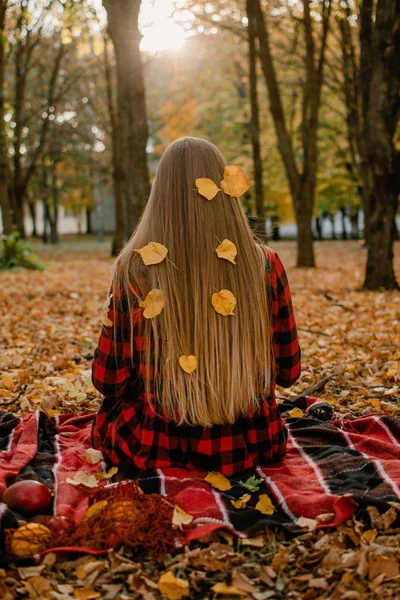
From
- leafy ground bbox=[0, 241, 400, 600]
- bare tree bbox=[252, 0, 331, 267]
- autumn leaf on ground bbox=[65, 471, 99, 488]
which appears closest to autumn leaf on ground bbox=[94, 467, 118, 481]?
autumn leaf on ground bbox=[65, 471, 99, 488]

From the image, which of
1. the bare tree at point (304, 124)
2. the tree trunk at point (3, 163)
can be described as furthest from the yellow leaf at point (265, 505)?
the tree trunk at point (3, 163)

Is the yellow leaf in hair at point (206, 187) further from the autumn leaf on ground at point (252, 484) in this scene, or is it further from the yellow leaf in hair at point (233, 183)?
the autumn leaf on ground at point (252, 484)

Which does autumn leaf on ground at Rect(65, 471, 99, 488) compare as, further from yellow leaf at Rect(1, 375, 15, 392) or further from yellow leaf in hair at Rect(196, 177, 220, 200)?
yellow leaf at Rect(1, 375, 15, 392)

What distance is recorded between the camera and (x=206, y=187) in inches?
103

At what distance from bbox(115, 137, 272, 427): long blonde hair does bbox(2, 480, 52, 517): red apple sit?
2.08 feet

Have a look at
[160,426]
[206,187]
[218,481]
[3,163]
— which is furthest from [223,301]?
[3,163]

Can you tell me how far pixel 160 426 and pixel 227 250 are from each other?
0.89 metres

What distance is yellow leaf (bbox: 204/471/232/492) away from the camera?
273 cm

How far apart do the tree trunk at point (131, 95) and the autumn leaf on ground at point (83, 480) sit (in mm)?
4320

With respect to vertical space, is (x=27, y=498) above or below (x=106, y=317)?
below

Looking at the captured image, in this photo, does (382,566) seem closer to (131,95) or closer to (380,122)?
(380,122)

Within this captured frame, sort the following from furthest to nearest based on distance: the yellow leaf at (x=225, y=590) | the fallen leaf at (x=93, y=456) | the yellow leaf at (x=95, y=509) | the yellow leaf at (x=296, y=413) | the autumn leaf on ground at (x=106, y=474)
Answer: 1. the yellow leaf at (x=296, y=413)
2. the fallen leaf at (x=93, y=456)
3. the autumn leaf on ground at (x=106, y=474)
4. the yellow leaf at (x=95, y=509)
5. the yellow leaf at (x=225, y=590)

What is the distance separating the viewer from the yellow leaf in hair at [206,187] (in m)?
2.60

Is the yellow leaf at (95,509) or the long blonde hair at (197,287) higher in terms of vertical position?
the long blonde hair at (197,287)
